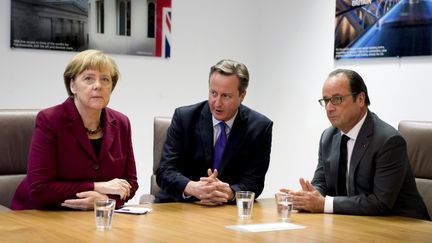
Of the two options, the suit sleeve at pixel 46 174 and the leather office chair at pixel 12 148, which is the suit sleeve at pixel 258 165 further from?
the leather office chair at pixel 12 148

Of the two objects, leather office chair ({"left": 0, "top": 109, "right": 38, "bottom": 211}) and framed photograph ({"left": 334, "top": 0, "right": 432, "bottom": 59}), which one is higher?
framed photograph ({"left": 334, "top": 0, "right": 432, "bottom": 59})

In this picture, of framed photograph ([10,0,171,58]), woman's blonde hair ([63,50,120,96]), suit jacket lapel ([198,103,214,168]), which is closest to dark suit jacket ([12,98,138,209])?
woman's blonde hair ([63,50,120,96])

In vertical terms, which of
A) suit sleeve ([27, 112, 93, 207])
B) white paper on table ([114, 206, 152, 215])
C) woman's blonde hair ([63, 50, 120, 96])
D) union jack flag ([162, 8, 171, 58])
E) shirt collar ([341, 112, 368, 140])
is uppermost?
union jack flag ([162, 8, 171, 58])

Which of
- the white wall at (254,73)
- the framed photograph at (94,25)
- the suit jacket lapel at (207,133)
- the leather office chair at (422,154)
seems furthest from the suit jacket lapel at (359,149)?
the framed photograph at (94,25)

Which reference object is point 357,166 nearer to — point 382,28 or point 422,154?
point 422,154

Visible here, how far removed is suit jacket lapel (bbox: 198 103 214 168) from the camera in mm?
3135

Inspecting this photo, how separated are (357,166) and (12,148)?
6.18ft

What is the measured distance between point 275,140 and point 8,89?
249 cm

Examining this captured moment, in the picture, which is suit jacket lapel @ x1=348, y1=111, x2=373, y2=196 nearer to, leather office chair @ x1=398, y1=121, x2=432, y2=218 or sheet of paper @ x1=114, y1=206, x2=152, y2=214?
leather office chair @ x1=398, y1=121, x2=432, y2=218

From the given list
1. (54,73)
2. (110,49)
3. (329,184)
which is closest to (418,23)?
(329,184)

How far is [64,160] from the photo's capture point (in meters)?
2.68

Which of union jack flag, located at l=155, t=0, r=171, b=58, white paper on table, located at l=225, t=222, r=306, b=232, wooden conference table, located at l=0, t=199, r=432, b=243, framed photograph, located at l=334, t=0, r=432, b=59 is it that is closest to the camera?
wooden conference table, located at l=0, t=199, r=432, b=243

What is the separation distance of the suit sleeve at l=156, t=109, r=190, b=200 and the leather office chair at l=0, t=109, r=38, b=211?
77cm

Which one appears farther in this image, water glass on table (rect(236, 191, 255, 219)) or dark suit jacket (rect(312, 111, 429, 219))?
dark suit jacket (rect(312, 111, 429, 219))
